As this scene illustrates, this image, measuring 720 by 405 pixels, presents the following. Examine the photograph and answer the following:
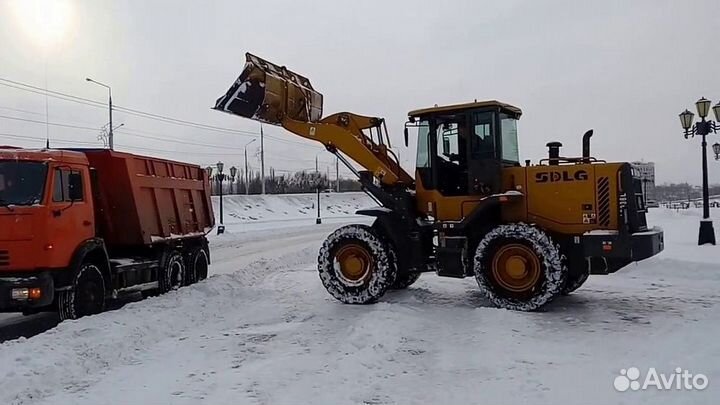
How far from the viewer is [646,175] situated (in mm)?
10648

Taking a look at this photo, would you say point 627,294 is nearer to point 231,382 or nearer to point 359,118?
point 359,118

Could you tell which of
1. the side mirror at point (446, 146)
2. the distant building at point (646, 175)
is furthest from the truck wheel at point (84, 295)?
the distant building at point (646, 175)

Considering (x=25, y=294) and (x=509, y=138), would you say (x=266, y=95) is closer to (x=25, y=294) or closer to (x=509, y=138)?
(x=509, y=138)

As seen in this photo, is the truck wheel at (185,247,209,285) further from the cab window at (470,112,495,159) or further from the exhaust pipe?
the exhaust pipe

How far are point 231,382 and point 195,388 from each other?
0.35 meters

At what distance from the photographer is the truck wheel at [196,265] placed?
1385cm

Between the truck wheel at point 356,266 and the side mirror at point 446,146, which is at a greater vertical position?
the side mirror at point 446,146

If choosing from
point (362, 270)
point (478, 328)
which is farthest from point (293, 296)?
point (478, 328)

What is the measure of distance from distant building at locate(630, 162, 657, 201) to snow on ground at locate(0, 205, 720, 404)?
178 centimetres

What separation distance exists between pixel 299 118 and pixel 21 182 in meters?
4.97

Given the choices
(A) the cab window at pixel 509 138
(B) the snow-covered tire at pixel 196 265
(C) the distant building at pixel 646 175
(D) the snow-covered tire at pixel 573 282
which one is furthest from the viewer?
(B) the snow-covered tire at pixel 196 265

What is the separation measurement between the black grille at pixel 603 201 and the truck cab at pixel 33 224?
7.72m

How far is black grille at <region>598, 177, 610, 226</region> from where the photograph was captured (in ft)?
32.0
